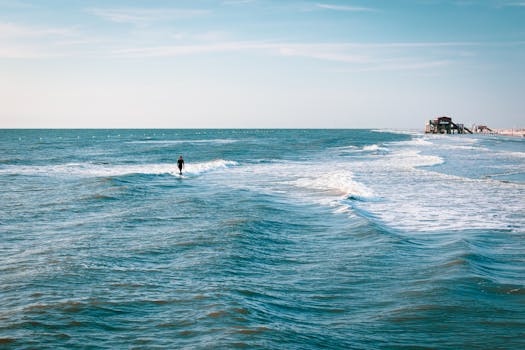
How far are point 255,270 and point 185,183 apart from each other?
68.1ft

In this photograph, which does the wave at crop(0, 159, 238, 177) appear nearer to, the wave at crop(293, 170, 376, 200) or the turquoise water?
the wave at crop(293, 170, 376, 200)

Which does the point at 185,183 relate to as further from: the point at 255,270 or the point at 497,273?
the point at 497,273

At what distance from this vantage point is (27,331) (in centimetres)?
813

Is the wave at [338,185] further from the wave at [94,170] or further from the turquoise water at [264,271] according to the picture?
the wave at [94,170]

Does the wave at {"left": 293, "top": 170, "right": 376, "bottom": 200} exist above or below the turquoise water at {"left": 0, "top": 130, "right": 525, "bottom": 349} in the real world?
above

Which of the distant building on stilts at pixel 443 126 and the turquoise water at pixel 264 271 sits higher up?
the distant building on stilts at pixel 443 126

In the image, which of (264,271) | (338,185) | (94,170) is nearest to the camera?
(264,271)

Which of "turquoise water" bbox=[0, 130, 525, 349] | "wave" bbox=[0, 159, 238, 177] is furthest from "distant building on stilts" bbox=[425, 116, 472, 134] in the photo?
"turquoise water" bbox=[0, 130, 525, 349]

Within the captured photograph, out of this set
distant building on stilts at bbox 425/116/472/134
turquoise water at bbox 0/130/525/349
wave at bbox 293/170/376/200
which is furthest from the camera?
distant building on stilts at bbox 425/116/472/134

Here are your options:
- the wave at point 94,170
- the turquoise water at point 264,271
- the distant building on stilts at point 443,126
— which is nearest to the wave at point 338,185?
the turquoise water at point 264,271

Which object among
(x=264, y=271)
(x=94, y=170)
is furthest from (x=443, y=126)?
(x=264, y=271)

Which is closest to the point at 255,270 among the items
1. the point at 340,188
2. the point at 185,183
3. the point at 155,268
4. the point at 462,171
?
the point at 155,268

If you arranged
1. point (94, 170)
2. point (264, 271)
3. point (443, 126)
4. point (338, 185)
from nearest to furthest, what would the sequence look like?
point (264, 271) < point (338, 185) < point (94, 170) < point (443, 126)

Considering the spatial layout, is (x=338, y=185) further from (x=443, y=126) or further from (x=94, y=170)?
(x=443, y=126)
